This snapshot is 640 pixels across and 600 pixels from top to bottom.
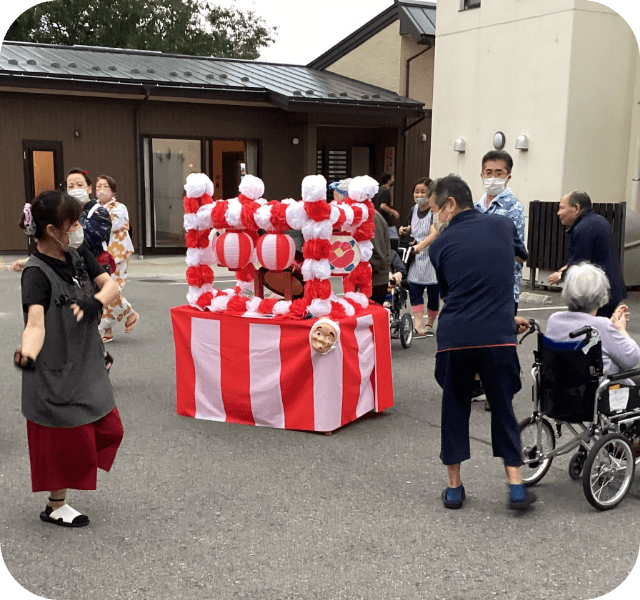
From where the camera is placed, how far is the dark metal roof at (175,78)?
624 inches

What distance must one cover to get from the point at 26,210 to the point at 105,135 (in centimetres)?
1400

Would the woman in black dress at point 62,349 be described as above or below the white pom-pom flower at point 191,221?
below

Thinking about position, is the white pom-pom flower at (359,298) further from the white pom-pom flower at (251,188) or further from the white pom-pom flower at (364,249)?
the white pom-pom flower at (251,188)

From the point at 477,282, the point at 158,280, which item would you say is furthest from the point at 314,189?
the point at 158,280

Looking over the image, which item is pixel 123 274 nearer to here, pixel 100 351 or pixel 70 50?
pixel 100 351

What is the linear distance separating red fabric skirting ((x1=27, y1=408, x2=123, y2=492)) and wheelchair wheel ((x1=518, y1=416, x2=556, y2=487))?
223 cm

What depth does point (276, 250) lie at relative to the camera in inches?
212

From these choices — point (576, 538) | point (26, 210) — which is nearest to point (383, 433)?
point (576, 538)

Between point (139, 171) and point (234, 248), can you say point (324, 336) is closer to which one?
point (234, 248)

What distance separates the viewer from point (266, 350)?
17.9 ft

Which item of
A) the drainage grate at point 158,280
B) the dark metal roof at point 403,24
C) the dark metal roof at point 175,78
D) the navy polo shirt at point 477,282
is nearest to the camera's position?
the navy polo shirt at point 477,282

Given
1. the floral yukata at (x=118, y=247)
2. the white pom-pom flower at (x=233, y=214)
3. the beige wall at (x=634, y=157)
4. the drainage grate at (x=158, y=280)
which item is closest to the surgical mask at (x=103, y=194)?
the floral yukata at (x=118, y=247)

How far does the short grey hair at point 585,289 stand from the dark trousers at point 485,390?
0.49 metres

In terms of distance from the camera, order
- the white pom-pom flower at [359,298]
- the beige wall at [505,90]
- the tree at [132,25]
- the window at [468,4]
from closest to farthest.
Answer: the white pom-pom flower at [359,298], the beige wall at [505,90], the window at [468,4], the tree at [132,25]
